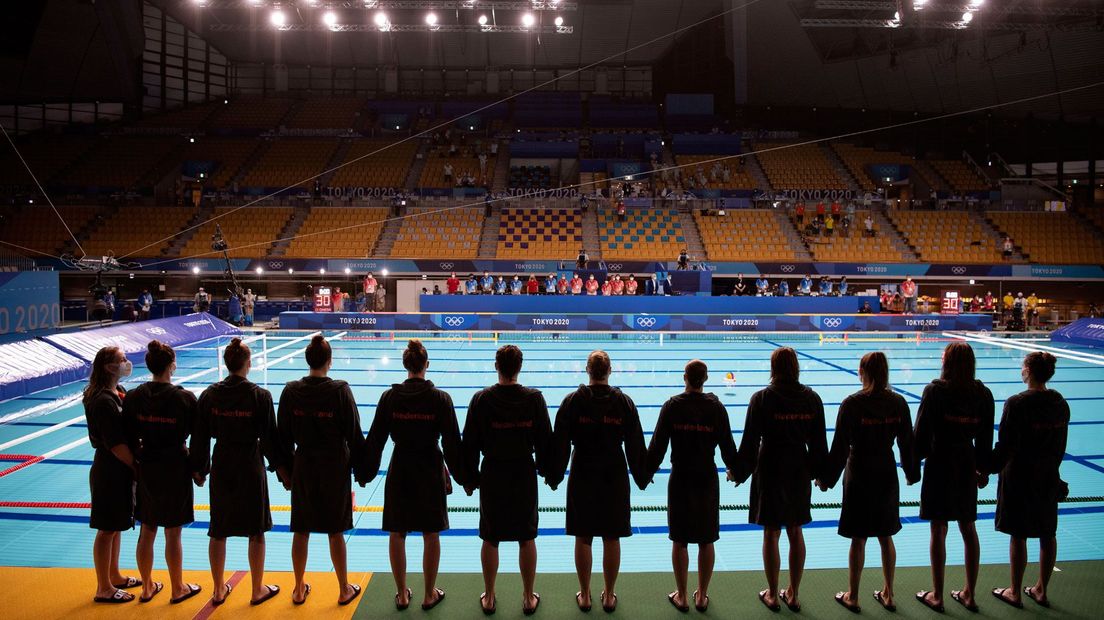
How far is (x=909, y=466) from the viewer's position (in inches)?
136

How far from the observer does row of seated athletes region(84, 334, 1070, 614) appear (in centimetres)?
335

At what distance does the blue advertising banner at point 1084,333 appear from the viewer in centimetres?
1636

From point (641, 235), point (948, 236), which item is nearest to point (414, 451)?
point (641, 235)

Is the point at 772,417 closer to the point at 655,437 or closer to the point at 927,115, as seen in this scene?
the point at 655,437

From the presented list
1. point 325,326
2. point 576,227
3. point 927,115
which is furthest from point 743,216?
point 325,326

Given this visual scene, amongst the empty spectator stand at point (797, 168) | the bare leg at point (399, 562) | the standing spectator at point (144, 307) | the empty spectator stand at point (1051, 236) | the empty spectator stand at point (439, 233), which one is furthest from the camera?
the empty spectator stand at point (797, 168)

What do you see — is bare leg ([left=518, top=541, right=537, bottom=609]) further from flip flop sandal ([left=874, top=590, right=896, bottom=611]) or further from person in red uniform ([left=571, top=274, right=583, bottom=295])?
person in red uniform ([left=571, top=274, right=583, bottom=295])

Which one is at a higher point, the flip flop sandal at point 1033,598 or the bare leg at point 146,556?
the bare leg at point 146,556

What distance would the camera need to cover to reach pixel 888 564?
11.5 ft

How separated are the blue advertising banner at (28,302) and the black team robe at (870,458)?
16.3m

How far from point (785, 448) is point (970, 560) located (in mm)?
1254

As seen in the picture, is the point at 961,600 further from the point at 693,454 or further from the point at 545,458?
the point at 545,458

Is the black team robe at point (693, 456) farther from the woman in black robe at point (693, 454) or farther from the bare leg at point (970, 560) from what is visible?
the bare leg at point (970, 560)

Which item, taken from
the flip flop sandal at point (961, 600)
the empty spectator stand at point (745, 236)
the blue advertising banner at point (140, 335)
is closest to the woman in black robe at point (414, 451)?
the flip flop sandal at point (961, 600)
